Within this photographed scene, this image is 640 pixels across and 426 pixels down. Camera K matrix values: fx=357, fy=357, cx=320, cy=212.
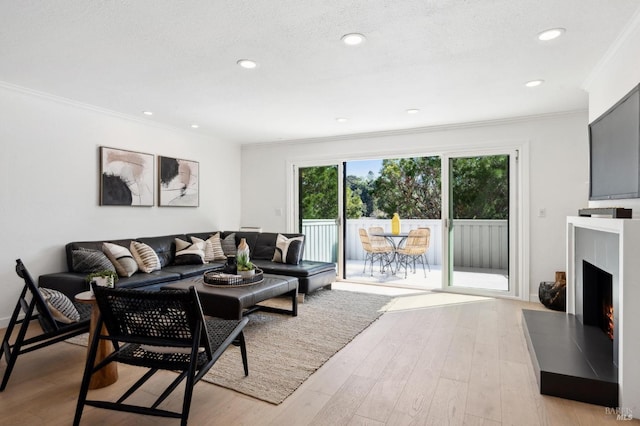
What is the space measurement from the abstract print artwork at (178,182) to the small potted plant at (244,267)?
2.11 m

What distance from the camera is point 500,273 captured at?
5.12 meters

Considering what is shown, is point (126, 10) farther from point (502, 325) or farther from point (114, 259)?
point (502, 325)

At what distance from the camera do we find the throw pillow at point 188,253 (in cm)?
482

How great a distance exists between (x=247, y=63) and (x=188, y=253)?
2850 millimetres

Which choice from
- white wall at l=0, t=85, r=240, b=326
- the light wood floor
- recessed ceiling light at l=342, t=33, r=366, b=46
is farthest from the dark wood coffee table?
recessed ceiling light at l=342, t=33, r=366, b=46

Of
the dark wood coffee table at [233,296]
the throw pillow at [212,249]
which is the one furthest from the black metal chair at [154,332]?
the throw pillow at [212,249]

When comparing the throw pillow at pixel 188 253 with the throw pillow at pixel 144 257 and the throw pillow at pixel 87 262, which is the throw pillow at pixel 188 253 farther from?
the throw pillow at pixel 87 262

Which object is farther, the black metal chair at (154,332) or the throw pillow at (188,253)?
the throw pillow at (188,253)

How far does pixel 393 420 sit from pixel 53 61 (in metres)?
3.70

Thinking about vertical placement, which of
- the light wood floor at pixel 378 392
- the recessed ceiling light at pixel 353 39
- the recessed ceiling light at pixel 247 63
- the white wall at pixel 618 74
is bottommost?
the light wood floor at pixel 378 392

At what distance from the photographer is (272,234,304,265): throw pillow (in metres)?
5.07

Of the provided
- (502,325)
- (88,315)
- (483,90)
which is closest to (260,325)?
(88,315)

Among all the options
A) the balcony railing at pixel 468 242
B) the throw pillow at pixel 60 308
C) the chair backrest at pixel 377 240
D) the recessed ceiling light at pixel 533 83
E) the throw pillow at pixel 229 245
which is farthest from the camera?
the chair backrest at pixel 377 240

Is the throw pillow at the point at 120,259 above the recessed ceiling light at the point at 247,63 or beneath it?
beneath
